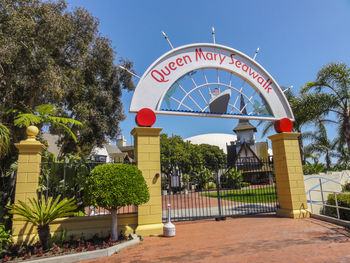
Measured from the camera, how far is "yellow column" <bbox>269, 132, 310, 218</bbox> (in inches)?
363

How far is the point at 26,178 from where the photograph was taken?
255 inches

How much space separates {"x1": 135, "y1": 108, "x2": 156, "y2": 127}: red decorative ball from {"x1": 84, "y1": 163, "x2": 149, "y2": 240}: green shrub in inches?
73.8

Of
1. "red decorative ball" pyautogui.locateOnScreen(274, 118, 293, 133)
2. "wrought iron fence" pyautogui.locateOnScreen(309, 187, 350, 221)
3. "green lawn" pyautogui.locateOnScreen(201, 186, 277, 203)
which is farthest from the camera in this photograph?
"green lawn" pyautogui.locateOnScreen(201, 186, 277, 203)

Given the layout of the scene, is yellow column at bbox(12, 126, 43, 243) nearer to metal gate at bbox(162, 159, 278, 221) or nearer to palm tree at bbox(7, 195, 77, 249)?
palm tree at bbox(7, 195, 77, 249)

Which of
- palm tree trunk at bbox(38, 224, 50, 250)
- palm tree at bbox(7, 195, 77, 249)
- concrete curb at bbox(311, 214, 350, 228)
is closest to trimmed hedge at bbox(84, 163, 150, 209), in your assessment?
palm tree at bbox(7, 195, 77, 249)

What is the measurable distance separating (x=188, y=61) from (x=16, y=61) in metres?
8.17

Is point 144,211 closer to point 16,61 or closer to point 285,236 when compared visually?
point 285,236

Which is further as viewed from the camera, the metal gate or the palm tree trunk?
the metal gate

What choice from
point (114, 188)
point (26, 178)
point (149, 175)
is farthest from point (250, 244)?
point (26, 178)

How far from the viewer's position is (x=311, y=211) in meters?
9.36

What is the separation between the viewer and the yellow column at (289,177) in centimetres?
922

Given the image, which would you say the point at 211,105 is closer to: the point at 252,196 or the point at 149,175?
the point at 149,175

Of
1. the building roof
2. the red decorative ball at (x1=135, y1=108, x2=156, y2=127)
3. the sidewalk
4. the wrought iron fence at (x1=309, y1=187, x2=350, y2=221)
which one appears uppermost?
the building roof

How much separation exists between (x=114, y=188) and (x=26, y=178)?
2.53m
